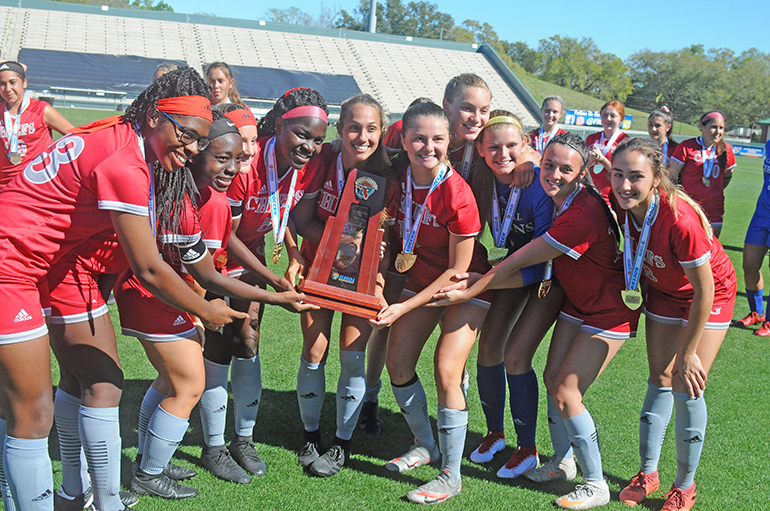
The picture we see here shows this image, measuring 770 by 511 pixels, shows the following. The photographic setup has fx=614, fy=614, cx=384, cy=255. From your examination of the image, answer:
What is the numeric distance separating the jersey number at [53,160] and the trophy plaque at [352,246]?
50.1 inches

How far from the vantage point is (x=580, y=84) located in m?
81.1

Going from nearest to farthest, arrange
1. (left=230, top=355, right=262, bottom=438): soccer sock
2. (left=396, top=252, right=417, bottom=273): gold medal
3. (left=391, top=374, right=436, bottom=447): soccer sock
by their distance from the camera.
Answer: (left=396, top=252, right=417, bottom=273): gold medal < (left=391, top=374, right=436, bottom=447): soccer sock < (left=230, top=355, right=262, bottom=438): soccer sock

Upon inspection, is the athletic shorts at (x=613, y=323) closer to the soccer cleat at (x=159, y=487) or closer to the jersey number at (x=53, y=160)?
the soccer cleat at (x=159, y=487)

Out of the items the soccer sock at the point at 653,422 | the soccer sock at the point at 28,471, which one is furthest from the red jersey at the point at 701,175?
the soccer sock at the point at 28,471

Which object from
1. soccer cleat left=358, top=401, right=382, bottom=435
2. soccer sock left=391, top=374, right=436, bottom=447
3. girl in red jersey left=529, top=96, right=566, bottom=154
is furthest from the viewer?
girl in red jersey left=529, top=96, right=566, bottom=154

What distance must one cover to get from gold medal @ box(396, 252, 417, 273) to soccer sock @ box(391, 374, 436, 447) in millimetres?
633

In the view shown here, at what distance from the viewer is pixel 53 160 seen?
2363 millimetres

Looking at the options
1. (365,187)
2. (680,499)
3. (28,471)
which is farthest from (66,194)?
(680,499)

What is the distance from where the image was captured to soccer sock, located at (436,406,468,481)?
10.6 ft

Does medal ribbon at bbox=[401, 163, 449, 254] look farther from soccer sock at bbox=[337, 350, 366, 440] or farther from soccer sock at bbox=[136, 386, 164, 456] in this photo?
soccer sock at bbox=[136, 386, 164, 456]

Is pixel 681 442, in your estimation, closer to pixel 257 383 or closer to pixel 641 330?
pixel 257 383

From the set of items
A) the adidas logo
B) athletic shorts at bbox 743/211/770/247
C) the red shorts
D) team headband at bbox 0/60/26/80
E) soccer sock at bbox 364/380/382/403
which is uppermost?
team headband at bbox 0/60/26/80

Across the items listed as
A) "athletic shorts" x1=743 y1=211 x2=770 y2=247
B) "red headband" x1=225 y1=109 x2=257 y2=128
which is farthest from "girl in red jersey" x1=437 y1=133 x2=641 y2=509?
"athletic shorts" x1=743 y1=211 x2=770 y2=247

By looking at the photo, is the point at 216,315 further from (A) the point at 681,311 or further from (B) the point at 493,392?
(A) the point at 681,311
